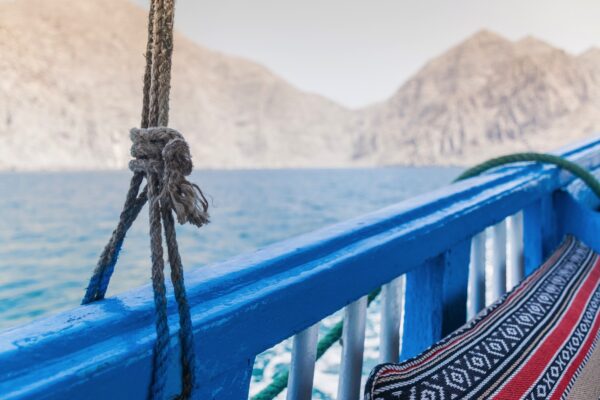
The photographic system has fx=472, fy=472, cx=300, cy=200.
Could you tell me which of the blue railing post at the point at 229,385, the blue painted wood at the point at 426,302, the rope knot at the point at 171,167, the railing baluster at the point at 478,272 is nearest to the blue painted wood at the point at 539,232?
the railing baluster at the point at 478,272

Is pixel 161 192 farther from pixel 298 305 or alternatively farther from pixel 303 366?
pixel 303 366

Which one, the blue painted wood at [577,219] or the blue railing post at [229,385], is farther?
the blue painted wood at [577,219]

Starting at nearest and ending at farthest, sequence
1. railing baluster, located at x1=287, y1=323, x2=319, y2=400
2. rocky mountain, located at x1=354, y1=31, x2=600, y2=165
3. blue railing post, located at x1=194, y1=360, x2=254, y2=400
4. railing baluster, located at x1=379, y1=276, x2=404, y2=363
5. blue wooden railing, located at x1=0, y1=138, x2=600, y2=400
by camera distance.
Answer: blue wooden railing, located at x1=0, y1=138, x2=600, y2=400 → blue railing post, located at x1=194, y1=360, x2=254, y2=400 → railing baluster, located at x1=287, y1=323, x2=319, y2=400 → railing baluster, located at x1=379, y1=276, x2=404, y2=363 → rocky mountain, located at x1=354, y1=31, x2=600, y2=165

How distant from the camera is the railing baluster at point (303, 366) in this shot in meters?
0.68

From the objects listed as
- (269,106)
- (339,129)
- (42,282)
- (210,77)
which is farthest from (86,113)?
(42,282)

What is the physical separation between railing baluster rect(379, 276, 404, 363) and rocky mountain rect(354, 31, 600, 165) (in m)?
78.4

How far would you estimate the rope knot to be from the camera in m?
0.40

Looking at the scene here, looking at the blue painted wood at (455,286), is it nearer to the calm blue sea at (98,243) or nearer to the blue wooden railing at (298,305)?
the blue wooden railing at (298,305)

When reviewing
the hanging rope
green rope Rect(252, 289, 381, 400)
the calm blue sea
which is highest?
the hanging rope

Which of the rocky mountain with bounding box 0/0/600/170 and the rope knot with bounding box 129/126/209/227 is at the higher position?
the rocky mountain with bounding box 0/0/600/170

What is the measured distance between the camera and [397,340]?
93 centimetres

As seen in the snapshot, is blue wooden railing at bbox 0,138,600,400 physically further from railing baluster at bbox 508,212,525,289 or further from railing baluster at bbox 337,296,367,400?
railing baluster at bbox 508,212,525,289

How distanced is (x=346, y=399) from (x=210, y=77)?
9900 centimetres

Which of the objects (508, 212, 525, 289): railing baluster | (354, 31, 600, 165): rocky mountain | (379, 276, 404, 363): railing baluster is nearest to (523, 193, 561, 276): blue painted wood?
(508, 212, 525, 289): railing baluster
